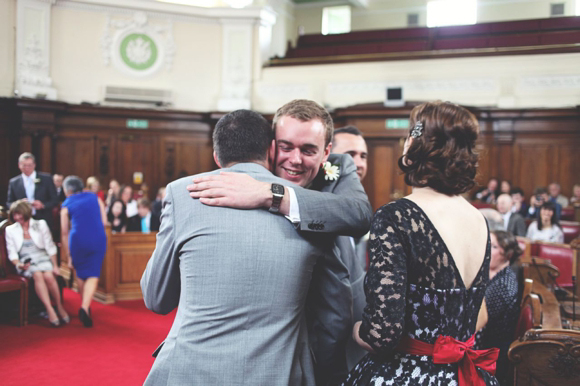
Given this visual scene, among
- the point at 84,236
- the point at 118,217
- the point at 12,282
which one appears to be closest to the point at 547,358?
the point at 84,236

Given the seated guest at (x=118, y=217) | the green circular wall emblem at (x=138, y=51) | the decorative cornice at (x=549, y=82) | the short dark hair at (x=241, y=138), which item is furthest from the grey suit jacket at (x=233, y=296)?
the green circular wall emblem at (x=138, y=51)

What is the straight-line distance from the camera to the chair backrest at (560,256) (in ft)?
17.9

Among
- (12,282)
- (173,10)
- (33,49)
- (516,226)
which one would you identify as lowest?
(12,282)

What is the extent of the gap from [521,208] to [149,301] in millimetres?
8309

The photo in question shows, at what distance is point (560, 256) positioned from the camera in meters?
5.62

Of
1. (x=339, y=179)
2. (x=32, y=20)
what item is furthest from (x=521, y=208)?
(x=32, y=20)

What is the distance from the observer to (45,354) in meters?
4.66

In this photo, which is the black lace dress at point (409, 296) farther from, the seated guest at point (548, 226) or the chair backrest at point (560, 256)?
the seated guest at point (548, 226)

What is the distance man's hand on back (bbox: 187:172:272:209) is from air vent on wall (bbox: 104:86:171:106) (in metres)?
11.5

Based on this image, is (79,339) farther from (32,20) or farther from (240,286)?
(32,20)

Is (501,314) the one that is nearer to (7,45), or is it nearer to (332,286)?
(332,286)

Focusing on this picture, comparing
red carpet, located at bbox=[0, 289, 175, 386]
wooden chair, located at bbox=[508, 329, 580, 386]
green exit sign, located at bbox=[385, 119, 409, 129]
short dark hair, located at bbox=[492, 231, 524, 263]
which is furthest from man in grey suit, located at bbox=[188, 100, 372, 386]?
green exit sign, located at bbox=[385, 119, 409, 129]

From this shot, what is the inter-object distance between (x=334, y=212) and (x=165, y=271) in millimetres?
519

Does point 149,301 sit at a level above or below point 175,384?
above
